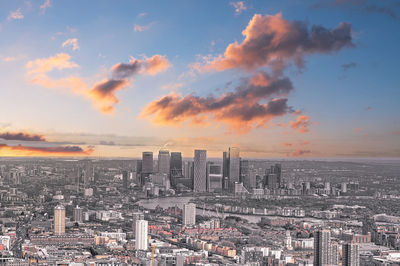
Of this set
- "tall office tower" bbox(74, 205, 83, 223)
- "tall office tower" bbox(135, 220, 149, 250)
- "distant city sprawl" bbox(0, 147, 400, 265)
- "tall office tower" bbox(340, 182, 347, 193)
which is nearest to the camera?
"distant city sprawl" bbox(0, 147, 400, 265)

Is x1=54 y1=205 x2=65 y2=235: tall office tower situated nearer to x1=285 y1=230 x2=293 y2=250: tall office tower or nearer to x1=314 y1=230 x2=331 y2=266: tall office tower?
x1=285 y1=230 x2=293 y2=250: tall office tower

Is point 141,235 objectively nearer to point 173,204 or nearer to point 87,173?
point 87,173

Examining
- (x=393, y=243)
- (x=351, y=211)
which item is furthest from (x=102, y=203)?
(x=393, y=243)

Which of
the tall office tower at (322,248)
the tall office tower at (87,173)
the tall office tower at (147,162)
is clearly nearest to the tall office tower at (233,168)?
the tall office tower at (147,162)

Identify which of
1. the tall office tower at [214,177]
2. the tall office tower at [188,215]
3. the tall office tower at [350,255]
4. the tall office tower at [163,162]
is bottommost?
the tall office tower at [188,215]

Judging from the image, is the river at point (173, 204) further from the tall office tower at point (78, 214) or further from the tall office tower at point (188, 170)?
the tall office tower at point (78, 214)

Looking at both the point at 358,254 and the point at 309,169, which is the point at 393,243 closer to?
the point at 358,254

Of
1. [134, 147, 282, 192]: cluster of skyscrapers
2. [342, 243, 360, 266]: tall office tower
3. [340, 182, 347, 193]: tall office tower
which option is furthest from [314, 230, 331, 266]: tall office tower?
[134, 147, 282, 192]: cluster of skyscrapers
